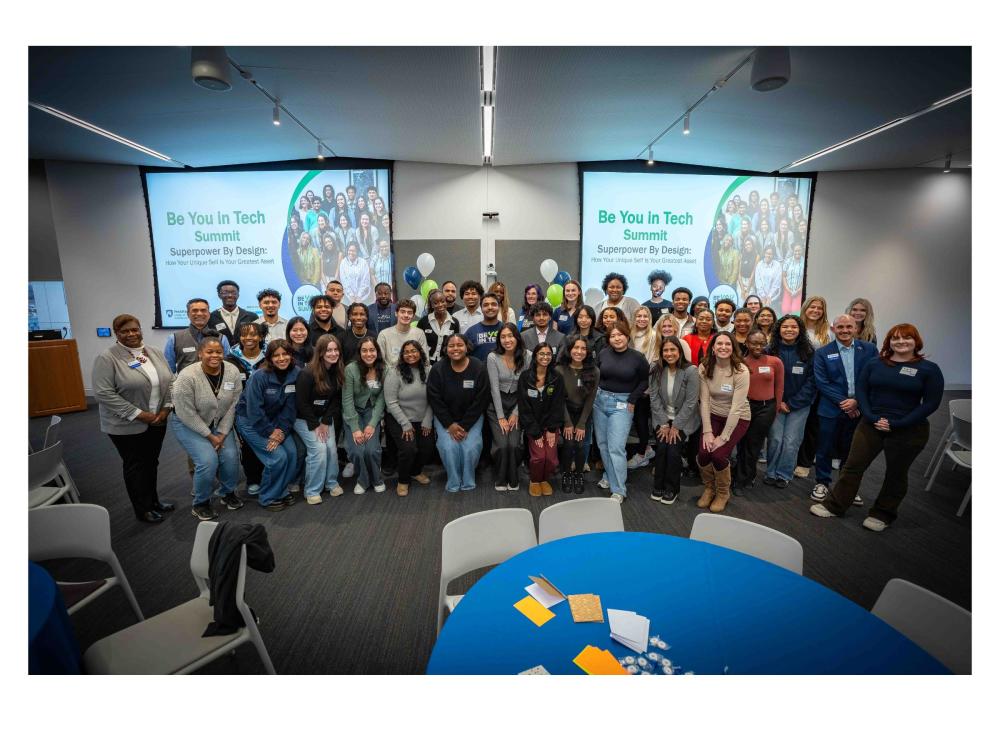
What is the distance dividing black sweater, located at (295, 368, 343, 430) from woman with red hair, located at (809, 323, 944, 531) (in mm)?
3899

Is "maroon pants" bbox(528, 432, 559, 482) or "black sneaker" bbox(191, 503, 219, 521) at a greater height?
"maroon pants" bbox(528, 432, 559, 482)

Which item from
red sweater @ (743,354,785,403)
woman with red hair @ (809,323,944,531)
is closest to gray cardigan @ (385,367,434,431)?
red sweater @ (743,354,785,403)

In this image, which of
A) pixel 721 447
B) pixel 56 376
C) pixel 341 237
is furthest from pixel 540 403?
pixel 56 376

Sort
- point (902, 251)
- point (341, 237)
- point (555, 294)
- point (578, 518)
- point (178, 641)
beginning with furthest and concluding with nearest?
point (341, 237) < point (555, 294) < point (902, 251) < point (578, 518) < point (178, 641)

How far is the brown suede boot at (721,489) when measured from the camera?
9.97ft

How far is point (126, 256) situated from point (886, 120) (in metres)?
9.83

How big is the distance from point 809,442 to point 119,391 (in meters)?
5.62

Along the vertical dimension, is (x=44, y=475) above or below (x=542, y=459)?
above

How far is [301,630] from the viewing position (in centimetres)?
193

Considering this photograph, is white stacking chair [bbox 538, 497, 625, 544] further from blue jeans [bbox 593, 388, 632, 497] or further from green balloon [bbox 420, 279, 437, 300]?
green balloon [bbox 420, 279, 437, 300]

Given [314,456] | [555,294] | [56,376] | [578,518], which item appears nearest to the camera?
[578,518]

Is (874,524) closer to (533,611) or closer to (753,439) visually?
(753,439)

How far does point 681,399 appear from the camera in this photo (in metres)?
3.13

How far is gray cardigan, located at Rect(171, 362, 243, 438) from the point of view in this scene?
269 cm
